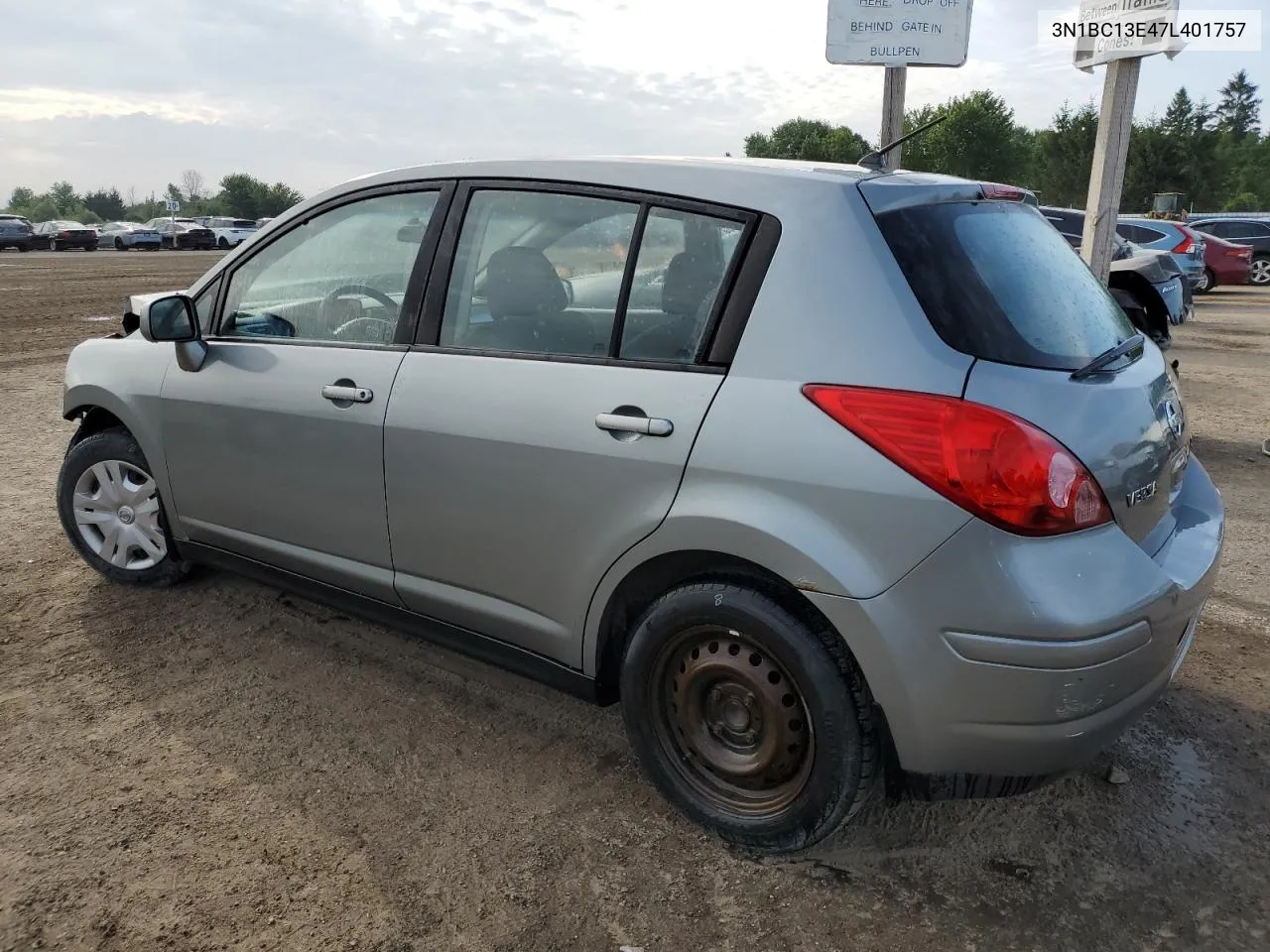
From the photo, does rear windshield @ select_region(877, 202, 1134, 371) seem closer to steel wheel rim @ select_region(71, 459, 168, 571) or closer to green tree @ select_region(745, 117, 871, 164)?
steel wheel rim @ select_region(71, 459, 168, 571)

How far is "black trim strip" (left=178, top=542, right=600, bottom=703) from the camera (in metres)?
2.74

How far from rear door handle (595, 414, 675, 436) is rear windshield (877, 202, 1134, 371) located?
2.16 feet

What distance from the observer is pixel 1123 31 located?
6.46 metres

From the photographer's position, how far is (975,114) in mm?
70812

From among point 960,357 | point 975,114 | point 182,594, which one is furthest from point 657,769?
point 975,114

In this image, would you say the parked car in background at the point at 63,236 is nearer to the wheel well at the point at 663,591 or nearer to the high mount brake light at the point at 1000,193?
the wheel well at the point at 663,591

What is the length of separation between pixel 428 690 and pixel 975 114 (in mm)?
77317

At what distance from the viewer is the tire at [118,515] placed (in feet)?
12.7

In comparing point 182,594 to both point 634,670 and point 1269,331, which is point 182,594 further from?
point 1269,331

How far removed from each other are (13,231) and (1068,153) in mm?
60223

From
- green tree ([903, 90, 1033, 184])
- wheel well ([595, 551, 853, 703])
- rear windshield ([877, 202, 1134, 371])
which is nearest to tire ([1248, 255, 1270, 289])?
rear windshield ([877, 202, 1134, 371])

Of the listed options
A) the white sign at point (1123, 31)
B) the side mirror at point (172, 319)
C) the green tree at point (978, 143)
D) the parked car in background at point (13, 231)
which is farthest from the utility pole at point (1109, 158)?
the green tree at point (978, 143)

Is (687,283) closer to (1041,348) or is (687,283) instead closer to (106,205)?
(1041,348)

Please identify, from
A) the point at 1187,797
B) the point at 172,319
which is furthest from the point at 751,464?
the point at 172,319
